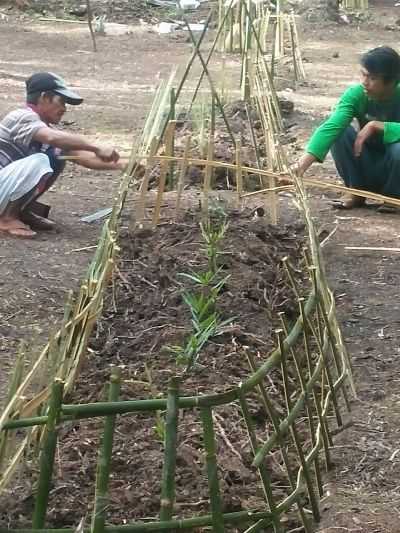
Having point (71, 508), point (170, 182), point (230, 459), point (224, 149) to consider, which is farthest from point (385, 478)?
point (224, 149)

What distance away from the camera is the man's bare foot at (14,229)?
4469mm

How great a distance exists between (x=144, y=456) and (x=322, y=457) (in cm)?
48

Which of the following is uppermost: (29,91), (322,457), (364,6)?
(29,91)

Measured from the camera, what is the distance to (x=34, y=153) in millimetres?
4559

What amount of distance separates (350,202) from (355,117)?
0.43 metres

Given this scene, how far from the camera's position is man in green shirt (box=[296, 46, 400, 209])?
4734 mm

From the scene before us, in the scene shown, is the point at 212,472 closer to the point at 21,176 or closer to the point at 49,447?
the point at 49,447

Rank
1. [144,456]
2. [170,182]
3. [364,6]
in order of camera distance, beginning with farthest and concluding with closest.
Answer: [364,6]
[170,182]
[144,456]

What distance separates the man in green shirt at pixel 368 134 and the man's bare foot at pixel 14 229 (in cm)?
121

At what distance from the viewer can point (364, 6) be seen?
14.1 metres

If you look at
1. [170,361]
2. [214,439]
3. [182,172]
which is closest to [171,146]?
[182,172]

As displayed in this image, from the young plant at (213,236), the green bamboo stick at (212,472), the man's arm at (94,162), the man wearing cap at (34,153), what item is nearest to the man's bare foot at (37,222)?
the man wearing cap at (34,153)

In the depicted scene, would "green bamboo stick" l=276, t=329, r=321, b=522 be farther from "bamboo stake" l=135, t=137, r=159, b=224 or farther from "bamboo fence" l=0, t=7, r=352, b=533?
"bamboo stake" l=135, t=137, r=159, b=224

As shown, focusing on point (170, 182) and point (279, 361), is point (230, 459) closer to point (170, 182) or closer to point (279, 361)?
point (279, 361)
